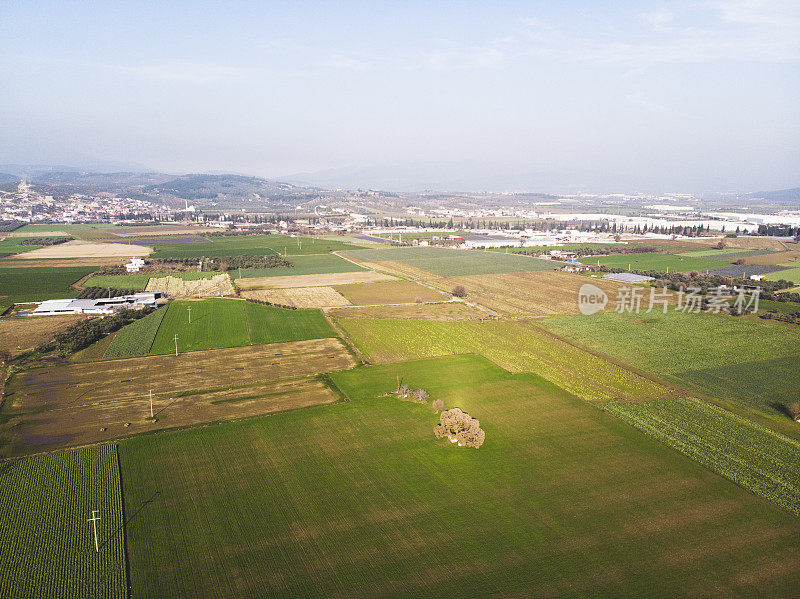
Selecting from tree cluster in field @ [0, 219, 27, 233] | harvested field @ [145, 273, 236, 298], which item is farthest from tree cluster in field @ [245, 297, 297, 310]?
tree cluster in field @ [0, 219, 27, 233]

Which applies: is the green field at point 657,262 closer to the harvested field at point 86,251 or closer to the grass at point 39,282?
the grass at point 39,282

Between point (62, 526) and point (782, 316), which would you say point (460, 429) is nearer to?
point (62, 526)

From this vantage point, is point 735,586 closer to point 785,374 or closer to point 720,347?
point 785,374

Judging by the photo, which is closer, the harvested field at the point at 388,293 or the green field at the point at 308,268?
the harvested field at the point at 388,293

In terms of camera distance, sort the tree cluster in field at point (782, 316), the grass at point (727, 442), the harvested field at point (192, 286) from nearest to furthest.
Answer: the grass at point (727, 442)
the tree cluster in field at point (782, 316)
the harvested field at point (192, 286)

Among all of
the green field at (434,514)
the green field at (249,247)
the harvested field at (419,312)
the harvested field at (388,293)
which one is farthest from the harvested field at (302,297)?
the green field at (249,247)

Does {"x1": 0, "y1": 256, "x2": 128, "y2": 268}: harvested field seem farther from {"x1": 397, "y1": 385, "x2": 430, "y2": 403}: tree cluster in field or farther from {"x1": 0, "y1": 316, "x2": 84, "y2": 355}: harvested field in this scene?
{"x1": 397, "y1": 385, "x2": 430, "y2": 403}: tree cluster in field
